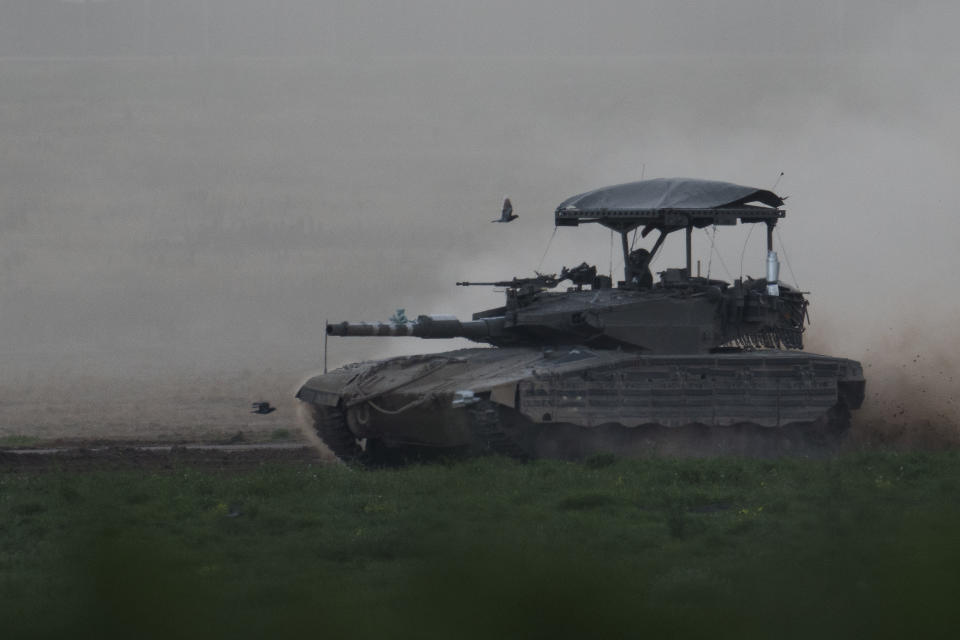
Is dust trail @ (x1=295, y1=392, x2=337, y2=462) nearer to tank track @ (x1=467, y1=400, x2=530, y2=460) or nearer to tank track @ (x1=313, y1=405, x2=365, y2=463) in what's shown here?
tank track @ (x1=313, y1=405, x2=365, y2=463)

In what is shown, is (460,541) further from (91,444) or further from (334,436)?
(91,444)

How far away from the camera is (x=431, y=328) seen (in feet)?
68.7

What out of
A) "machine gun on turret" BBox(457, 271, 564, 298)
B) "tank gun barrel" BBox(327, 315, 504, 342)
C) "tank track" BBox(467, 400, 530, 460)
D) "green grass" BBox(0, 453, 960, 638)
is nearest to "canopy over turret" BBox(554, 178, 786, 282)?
"machine gun on turret" BBox(457, 271, 564, 298)

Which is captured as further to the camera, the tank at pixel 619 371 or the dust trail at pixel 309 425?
the dust trail at pixel 309 425

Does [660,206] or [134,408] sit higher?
[660,206]

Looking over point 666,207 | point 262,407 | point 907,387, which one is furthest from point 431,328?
point 907,387

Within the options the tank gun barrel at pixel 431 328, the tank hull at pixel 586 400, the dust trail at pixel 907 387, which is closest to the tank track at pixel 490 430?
the tank hull at pixel 586 400

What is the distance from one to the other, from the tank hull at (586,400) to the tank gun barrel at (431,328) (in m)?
0.35

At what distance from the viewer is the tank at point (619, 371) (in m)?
18.7

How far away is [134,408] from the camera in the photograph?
Result: 44531 mm

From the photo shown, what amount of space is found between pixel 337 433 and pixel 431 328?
2435 millimetres

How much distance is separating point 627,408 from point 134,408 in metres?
28.8

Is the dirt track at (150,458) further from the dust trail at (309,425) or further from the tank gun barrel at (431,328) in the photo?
the tank gun barrel at (431,328)

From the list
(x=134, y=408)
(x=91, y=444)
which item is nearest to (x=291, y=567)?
(x=91, y=444)
